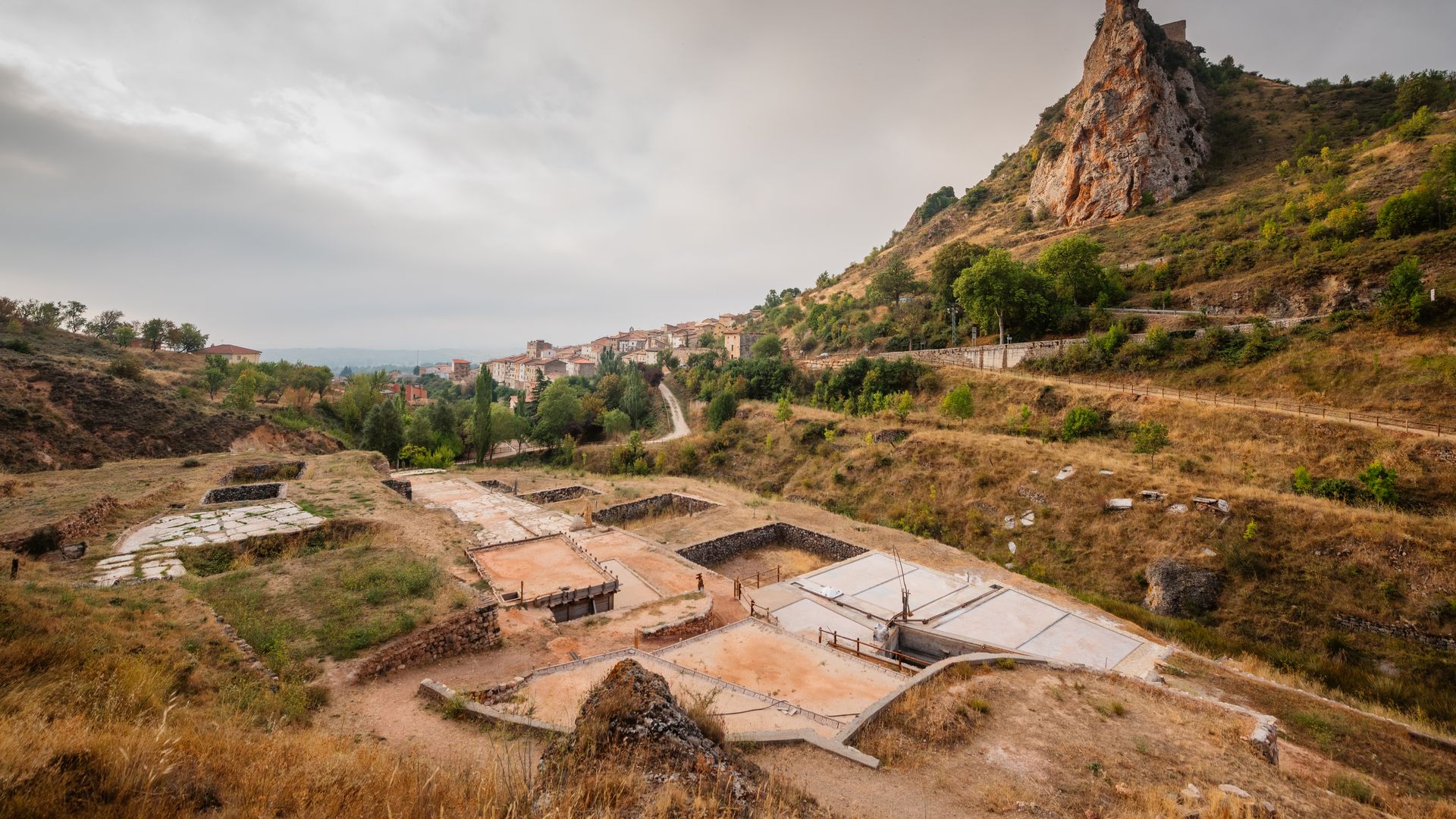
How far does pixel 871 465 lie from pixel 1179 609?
561 inches

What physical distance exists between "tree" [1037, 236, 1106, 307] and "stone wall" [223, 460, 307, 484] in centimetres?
4368

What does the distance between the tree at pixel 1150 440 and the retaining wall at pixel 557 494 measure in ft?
81.4

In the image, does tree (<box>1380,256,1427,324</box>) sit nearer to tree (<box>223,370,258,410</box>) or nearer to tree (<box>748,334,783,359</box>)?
tree (<box>748,334,783,359</box>)

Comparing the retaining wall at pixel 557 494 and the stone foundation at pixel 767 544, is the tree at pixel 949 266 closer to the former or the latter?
the stone foundation at pixel 767 544

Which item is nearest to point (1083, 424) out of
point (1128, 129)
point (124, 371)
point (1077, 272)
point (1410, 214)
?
point (1077, 272)

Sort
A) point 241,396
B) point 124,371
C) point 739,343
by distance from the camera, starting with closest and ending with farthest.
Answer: point 124,371 < point 241,396 < point 739,343

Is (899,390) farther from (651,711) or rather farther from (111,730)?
(111,730)

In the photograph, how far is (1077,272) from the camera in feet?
113

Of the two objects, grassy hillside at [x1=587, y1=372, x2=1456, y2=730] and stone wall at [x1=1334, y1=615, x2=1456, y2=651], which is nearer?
stone wall at [x1=1334, y1=615, x2=1456, y2=651]

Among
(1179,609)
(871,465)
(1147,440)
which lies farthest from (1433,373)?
(871,465)

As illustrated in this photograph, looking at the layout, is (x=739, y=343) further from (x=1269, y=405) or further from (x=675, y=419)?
(x=1269, y=405)

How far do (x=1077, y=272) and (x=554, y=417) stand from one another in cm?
4120

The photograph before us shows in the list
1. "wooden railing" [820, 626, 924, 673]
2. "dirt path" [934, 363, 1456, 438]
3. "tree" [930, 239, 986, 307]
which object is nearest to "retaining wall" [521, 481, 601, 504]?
"wooden railing" [820, 626, 924, 673]

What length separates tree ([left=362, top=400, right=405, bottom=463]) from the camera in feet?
121
